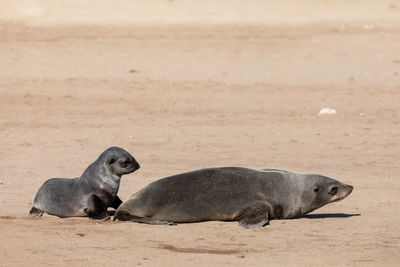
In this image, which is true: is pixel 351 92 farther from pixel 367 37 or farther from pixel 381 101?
pixel 367 37

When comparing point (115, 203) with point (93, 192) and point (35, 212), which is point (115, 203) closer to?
point (93, 192)

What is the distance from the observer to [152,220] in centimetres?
865

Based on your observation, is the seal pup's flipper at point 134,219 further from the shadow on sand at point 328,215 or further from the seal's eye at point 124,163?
the shadow on sand at point 328,215

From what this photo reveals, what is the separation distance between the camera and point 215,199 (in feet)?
28.6

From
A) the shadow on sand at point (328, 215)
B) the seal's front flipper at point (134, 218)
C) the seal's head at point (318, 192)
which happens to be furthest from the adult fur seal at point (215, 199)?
the shadow on sand at point (328, 215)

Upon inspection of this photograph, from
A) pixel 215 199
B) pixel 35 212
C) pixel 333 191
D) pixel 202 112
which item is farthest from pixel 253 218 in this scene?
pixel 202 112

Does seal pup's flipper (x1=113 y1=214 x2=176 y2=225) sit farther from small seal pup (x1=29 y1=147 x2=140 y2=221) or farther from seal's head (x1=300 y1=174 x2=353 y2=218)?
seal's head (x1=300 y1=174 x2=353 y2=218)

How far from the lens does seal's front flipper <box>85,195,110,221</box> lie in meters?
8.79

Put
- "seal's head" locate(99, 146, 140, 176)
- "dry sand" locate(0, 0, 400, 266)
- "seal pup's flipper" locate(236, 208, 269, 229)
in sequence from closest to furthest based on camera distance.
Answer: "dry sand" locate(0, 0, 400, 266)
"seal pup's flipper" locate(236, 208, 269, 229)
"seal's head" locate(99, 146, 140, 176)

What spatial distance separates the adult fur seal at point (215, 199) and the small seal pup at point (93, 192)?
221 mm

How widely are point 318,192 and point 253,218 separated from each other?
0.84 m

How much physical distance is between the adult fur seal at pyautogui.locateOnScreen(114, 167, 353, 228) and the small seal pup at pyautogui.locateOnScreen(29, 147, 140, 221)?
221 millimetres

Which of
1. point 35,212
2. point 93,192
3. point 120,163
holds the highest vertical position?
point 120,163

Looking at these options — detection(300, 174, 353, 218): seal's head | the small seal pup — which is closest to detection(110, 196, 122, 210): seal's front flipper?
the small seal pup
